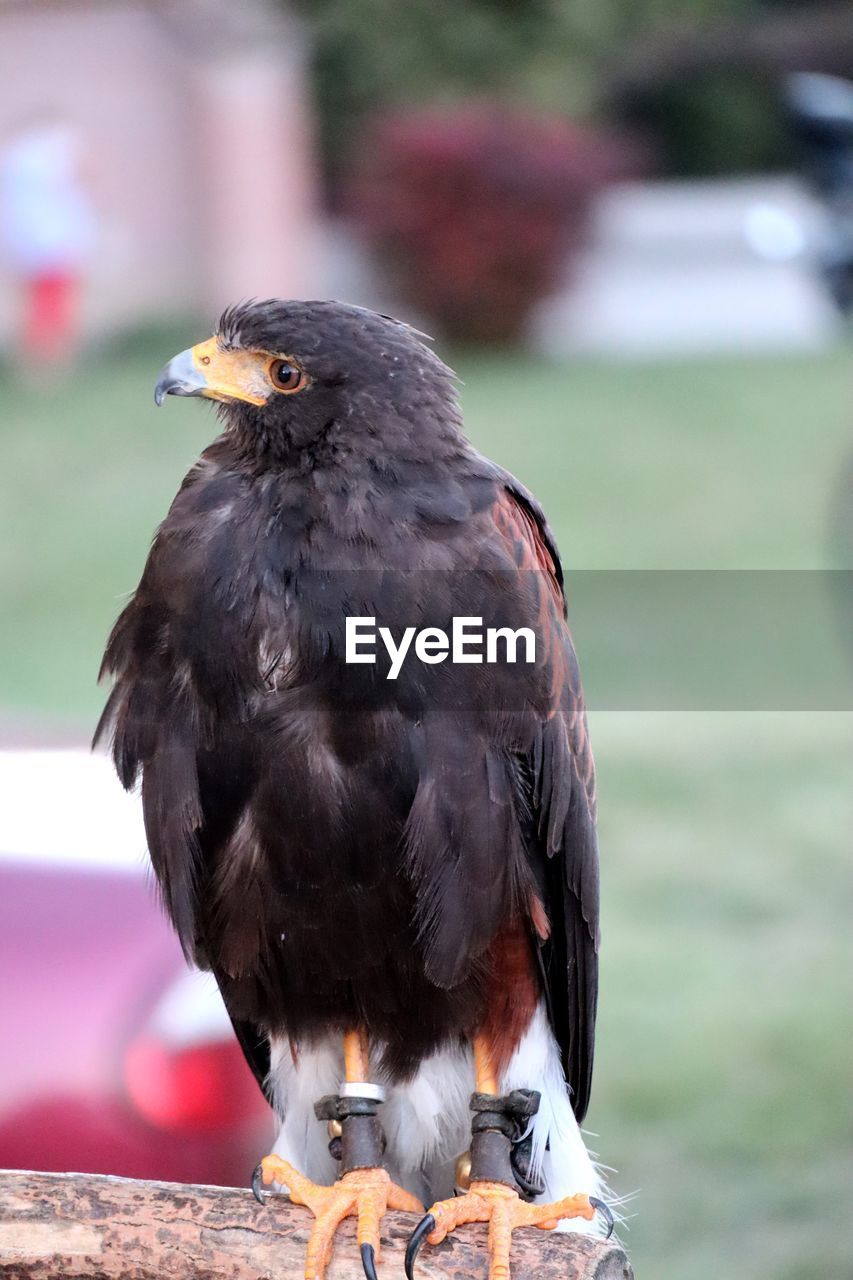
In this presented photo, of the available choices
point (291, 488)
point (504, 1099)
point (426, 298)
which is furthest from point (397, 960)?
point (426, 298)

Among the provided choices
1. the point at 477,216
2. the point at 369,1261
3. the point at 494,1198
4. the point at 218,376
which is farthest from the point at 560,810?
the point at 477,216

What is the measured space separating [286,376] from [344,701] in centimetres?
51

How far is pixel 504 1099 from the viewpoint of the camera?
2.82 metres

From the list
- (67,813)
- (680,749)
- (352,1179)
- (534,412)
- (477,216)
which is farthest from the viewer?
(477,216)

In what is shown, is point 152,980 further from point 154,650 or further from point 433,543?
point 433,543

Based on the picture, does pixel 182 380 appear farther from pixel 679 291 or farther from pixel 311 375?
pixel 679 291

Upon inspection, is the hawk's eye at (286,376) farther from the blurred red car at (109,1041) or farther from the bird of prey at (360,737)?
the blurred red car at (109,1041)

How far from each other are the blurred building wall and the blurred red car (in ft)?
49.2

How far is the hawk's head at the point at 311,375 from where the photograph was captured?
2600mm

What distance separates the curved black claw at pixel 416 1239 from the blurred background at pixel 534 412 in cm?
91

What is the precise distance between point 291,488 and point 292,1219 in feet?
3.73

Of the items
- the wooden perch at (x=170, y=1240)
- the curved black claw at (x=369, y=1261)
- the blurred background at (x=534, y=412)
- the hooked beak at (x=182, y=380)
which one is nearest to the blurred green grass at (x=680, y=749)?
the blurred background at (x=534, y=412)

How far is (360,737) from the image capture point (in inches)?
100

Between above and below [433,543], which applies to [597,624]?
above
